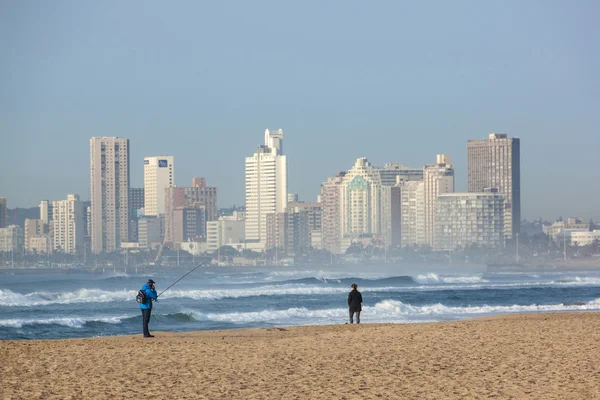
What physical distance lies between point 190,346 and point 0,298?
38.9 metres

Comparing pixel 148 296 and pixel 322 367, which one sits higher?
pixel 148 296

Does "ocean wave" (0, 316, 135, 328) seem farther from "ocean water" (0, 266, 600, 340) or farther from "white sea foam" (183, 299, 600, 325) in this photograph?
"white sea foam" (183, 299, 600, 325)

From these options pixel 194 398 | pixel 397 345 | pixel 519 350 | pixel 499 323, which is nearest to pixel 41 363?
pixel 194 398

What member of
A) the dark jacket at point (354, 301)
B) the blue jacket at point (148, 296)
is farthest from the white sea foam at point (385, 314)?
the blue jacket at point (148, 296)

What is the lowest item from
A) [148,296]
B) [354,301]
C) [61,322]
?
[61,322]

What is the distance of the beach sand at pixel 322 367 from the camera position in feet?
43.0

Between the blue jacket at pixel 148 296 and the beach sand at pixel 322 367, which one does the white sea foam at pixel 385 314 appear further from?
the beach sand at pixel 322 367

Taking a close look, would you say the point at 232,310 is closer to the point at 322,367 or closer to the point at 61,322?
the point at 61,322

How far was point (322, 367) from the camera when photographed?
1541 cm

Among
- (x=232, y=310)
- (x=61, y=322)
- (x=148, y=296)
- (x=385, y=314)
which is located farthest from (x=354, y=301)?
(x=232, y=310)

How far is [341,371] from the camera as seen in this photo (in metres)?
14.9

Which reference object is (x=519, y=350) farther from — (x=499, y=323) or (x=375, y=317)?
(x=375, y=317)

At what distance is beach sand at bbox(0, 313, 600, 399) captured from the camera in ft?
43.0

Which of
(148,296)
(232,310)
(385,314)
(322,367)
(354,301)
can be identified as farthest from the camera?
(232,310)
